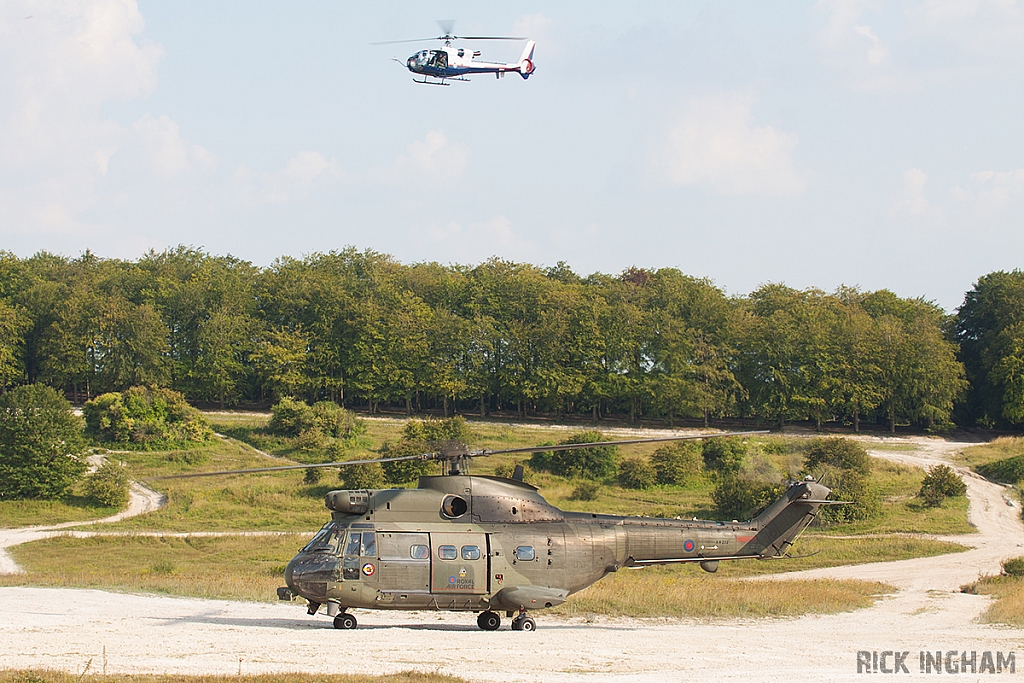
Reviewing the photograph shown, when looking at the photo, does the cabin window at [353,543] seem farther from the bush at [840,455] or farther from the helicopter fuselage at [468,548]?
the bush at [840,455]

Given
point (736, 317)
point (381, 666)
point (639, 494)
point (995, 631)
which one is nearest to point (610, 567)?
point (381, 666)

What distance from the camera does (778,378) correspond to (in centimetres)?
7462

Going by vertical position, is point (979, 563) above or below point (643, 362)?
below

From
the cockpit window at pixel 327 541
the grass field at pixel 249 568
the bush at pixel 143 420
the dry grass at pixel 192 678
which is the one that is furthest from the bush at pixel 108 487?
the dry grass at pixel 192 678

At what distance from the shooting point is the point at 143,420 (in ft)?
210

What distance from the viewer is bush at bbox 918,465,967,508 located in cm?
4875

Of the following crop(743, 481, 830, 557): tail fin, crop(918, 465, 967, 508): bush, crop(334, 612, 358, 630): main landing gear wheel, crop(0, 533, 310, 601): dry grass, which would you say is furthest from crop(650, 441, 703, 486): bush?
crop(334, 612, 358, 630): main landing gear wheel

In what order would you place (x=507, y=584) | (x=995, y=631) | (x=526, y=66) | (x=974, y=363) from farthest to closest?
(x=974, y=363)
(x=526, y=66)
(x=995, y=631)
(x=507, y=584)

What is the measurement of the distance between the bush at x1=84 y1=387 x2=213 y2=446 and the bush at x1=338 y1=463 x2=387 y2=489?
61.7 ft

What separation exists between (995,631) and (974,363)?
64.3 m

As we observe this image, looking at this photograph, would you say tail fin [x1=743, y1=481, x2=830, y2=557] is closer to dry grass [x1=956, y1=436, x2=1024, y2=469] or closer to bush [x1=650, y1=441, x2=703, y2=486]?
bush [x1=650, y1=441, x2=703, y2=486]

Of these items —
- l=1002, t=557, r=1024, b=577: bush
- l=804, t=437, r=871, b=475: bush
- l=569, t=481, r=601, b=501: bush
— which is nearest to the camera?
l=1002, t=557, r=1024, b=577: bush

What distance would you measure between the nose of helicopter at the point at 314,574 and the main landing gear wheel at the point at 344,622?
521 mm

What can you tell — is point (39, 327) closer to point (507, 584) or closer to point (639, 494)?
point (639, 494)
